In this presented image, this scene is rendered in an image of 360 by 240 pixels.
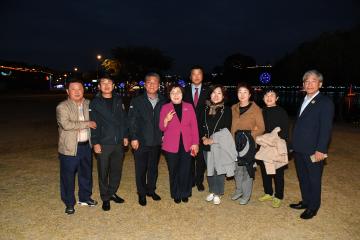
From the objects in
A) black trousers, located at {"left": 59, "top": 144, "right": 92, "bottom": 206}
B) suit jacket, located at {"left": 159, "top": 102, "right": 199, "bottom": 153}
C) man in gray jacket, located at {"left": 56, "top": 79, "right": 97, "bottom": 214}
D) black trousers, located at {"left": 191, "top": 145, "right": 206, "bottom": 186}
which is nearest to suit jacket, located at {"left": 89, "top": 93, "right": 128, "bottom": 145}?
man in gray jacket, located at {"left": 56, "top": 79, "right": 97, "bottom": 214}

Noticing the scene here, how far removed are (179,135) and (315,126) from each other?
6.36 feet

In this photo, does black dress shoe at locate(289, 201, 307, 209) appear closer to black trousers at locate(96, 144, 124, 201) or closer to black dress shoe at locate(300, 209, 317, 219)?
black dress shoe at locate(300, 209, 317, 219)

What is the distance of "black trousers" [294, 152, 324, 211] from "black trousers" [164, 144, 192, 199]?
1.68m

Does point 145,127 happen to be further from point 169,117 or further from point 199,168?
point 199,168

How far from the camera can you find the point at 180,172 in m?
4.97

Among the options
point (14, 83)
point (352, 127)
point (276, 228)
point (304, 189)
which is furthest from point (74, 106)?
point (14, 83)

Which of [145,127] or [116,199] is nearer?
[145,127]

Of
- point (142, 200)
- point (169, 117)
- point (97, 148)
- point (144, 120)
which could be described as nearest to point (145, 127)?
point (144, 120)

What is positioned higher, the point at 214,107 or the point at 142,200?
the point at 214,107

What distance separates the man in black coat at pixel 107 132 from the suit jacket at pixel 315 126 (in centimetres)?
257

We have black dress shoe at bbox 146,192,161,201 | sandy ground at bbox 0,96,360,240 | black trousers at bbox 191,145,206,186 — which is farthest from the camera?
black trousers at bbox 191,145,206,186

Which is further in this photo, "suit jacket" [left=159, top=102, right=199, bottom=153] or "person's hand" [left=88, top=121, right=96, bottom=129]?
"suit jacket" [left=159, top=102, right=199, bottom=153]

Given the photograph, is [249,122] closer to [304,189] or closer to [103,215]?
[304,189]

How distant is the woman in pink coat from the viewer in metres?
4.70
